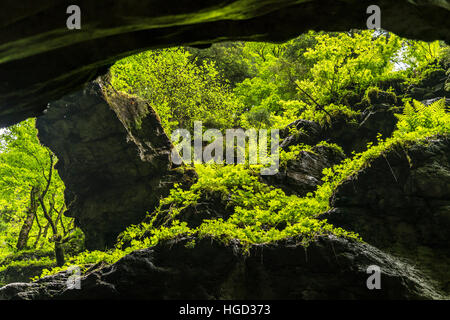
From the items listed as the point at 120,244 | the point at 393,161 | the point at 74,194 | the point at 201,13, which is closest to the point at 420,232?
the point at 393,161

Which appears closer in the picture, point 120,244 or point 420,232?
point 420,232

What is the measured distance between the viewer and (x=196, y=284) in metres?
6.55

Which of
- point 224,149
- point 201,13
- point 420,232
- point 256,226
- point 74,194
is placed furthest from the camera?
point 224,149

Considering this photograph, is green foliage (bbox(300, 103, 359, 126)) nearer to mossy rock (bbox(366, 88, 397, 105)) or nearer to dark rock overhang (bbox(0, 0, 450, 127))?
mossy rock (bbox(366, 88, 397, 105))

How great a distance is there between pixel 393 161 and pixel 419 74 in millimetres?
7559

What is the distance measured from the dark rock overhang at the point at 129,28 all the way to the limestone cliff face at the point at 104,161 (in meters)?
5.71

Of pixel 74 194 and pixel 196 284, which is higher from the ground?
pixel 74 194

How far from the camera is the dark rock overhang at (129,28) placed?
287 centimetres

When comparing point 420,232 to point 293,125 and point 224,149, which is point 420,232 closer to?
point 293,125

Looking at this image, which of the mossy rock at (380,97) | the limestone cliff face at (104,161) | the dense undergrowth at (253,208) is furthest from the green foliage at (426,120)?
the limestone cliff face at (104,161)

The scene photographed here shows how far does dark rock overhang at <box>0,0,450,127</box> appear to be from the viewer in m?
2.87

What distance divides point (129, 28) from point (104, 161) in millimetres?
7518
